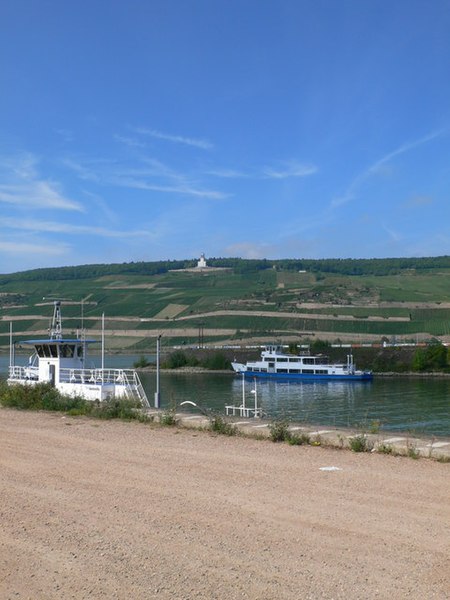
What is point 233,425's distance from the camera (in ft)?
55.3

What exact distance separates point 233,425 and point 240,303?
377ft

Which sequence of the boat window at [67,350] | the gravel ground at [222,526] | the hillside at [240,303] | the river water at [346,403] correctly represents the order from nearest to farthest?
1. the gravel ground at [222,526]
2. the boat window at [67,350]
3. the river water at [346,403]
4. the hillside at [240,303]

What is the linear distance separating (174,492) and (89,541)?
89.9 inches

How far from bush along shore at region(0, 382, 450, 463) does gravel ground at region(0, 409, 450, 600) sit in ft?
2.34

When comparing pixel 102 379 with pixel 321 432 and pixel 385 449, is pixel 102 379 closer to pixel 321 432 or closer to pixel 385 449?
pixel 321 432

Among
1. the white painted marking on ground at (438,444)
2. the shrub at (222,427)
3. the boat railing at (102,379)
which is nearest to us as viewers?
the white painted marking on ground at (438,444)

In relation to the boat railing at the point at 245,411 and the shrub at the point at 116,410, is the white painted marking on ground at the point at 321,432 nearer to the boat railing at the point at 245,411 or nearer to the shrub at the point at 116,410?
the shrub at the point at 116,410

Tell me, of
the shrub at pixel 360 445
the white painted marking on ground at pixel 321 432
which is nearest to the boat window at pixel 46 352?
the white painted marking on ground at pixel 321 432

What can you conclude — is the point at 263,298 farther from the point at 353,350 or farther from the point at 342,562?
the point at 342,562

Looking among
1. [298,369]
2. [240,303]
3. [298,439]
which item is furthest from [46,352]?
[240,303]

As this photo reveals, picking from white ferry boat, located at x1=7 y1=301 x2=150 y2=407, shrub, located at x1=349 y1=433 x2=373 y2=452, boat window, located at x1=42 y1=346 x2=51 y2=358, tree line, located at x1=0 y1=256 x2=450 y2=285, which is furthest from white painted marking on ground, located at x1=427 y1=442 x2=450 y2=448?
tree line, located at x1=0 y1=256 x2=450 y2=285

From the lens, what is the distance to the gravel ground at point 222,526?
19.5 ft

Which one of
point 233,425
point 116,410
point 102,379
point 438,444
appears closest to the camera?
point 438,444

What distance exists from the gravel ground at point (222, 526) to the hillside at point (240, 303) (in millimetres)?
73578
